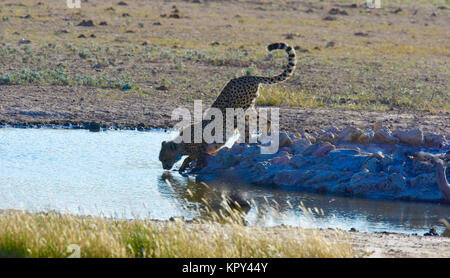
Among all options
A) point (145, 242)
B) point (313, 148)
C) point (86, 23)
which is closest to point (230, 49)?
point (86, 23)

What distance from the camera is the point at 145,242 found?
555cm

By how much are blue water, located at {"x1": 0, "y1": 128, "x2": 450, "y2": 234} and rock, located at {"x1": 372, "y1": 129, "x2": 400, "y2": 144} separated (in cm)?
144

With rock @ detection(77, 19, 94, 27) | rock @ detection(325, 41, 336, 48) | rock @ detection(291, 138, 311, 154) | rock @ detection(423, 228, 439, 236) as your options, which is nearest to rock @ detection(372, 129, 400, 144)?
rock @ detection(291, 138, 311, 154)

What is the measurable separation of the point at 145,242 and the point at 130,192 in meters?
3.00

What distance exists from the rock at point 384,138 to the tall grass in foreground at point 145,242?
432 cm

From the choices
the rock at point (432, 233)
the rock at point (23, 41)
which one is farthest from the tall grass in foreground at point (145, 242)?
the rock at point (23, 41)

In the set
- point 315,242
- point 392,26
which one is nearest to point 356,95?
point 315,242

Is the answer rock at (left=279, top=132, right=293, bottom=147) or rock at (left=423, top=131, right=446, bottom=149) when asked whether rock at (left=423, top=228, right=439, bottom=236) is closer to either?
rock at (left=423, top=131, right=446, bottom=149)

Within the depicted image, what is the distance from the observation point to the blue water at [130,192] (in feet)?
25.1

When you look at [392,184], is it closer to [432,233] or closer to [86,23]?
[432,233]

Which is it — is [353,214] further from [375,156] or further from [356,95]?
[356,95]

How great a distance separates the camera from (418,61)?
21.3 metres

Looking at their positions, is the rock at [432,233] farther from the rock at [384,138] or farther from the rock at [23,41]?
the rock at [23,41]
